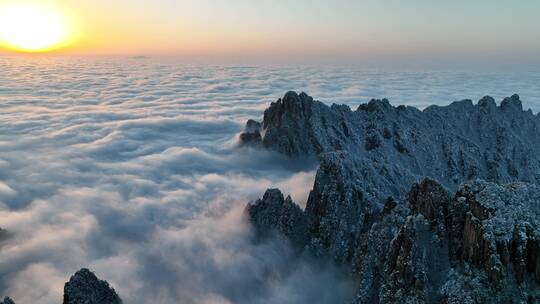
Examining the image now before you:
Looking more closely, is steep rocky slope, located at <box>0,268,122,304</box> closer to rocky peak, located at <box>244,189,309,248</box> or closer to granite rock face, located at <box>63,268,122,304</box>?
granite rock face, located at <box>63,268,122,304</box>

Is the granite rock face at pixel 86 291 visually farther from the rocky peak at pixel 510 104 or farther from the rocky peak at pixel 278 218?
the rocky peak at pixel 510 104

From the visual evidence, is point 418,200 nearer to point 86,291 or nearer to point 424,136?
point 86,291

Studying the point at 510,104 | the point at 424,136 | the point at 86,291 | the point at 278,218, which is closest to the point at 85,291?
the point at 86,291

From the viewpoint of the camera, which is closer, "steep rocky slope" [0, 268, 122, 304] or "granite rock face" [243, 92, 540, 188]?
"steep rocky slope" [0, 268, 122, 304]

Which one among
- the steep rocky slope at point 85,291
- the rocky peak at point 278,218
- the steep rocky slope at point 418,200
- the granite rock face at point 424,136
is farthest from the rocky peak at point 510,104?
the steep rocky slope at point 85,291

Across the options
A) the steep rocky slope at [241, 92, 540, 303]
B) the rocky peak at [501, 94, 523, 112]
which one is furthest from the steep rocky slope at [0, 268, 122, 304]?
the rocky peak at [501, 94, 523, 112]

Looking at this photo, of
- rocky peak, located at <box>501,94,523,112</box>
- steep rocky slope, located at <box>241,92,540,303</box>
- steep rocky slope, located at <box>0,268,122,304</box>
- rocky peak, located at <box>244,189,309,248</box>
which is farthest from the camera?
rocky peak, located at <box>501,94,523,112</box>
